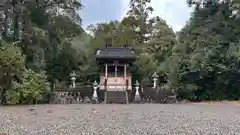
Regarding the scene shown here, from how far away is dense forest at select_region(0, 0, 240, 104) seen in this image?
21.7 m

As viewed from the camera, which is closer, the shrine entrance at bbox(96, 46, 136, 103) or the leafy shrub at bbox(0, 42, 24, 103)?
the leafy shrub at bbox(0, 42, 24, 103)

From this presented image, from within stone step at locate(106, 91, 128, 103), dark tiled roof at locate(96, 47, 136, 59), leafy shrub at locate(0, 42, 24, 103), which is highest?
dark tiled roof at locate(96, 47, 136, 59)

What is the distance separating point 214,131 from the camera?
9.13m

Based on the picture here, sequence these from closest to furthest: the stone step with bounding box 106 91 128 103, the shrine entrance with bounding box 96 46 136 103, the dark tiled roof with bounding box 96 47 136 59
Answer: the stone step with bounding box 106 91 128 103, the shrine entrance with bounding box 96 46 136 103, the dark tiled roof with bounding box 96 47 136 59

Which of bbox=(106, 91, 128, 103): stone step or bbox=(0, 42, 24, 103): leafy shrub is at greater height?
bbox=(0, 42, 24, 103): leafy shrub

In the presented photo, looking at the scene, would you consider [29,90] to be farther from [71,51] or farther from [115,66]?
[115,66]

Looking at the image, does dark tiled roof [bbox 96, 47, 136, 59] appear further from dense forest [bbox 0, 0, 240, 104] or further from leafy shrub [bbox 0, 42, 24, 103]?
leafy shrub [bbox 0, 42, 24, 103]

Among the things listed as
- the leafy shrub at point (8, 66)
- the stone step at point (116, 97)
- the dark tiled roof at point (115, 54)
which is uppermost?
the dark tiled roof at point (115, 54)

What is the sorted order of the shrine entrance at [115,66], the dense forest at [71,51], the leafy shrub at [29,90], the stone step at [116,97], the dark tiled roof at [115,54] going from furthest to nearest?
the dark tiled roof at [115,54], the shrine entrance at [115,66], the stone step at [116,97], the dense forest at [71,51], the leafy shrub at [29,90]

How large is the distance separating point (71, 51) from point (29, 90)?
6.99m

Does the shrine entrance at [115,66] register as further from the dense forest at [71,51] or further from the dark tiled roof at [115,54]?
the dense forest at [71,51]

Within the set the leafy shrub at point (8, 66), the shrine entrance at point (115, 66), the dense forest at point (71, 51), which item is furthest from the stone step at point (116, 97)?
the leafy shrub at point (8, 66)

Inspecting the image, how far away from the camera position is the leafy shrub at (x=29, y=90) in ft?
68.9

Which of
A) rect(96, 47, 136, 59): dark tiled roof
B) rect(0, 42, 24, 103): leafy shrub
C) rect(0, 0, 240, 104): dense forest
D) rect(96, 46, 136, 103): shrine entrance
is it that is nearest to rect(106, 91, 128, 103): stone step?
rect(0, 0, 240, 104): dense forest
